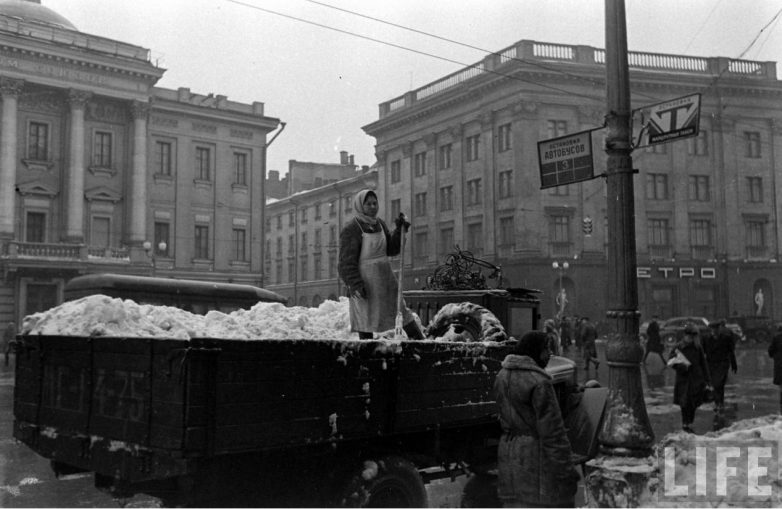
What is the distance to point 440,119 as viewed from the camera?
50.5 meters

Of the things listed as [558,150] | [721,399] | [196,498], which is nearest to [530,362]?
[196,498]

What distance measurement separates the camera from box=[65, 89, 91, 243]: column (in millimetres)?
37031

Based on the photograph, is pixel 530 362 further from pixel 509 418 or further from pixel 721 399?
pixel 721 399

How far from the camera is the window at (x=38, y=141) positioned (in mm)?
37000

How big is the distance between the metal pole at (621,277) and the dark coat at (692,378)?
4.33 meters

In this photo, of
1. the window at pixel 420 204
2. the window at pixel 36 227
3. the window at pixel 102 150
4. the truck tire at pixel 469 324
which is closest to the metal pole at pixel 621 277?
the truck tire at pixel 469 324

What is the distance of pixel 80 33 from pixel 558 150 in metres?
37.5

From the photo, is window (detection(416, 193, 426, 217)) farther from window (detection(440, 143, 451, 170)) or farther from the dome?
the dome

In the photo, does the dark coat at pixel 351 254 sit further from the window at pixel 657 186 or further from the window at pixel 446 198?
the window at pixel 446 198

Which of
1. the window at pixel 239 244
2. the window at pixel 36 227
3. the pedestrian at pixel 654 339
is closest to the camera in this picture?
the pedestrian at pixel 654 339

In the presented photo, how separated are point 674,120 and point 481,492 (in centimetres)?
433

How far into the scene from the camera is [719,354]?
42.7 ft

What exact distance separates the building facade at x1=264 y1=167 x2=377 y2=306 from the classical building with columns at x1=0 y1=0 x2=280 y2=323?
1655cm

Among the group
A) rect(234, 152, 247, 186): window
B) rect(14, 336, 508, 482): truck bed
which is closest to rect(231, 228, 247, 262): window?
rect(234, 152, 247, 186): window
